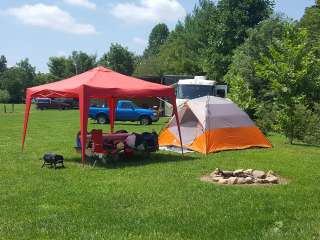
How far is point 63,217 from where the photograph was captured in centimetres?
747

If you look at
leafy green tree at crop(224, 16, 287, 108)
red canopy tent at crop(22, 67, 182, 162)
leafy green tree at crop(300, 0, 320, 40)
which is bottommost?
red canopy tent at crop(22, 67, 182, 162)

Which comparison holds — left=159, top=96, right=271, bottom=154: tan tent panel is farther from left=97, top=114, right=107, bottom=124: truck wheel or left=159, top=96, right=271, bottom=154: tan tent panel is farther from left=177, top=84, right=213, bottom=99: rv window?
left=97, top=114, right=107, bottom=124: truck wheel

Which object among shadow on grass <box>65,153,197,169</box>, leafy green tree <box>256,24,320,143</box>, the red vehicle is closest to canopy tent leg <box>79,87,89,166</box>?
shadow on grass <box>65,153,197,169</box>

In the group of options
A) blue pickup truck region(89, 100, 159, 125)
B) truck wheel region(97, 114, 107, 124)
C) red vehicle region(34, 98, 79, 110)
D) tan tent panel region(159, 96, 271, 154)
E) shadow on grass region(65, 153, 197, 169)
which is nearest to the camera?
shadow on grass region(65, 153, 197, 169)

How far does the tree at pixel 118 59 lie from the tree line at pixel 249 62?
159 mm

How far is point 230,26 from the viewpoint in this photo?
137ft

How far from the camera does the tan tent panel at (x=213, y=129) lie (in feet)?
49.8

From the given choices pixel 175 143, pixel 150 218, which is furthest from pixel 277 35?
pixel 150 218

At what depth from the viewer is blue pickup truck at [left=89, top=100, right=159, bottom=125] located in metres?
29.5

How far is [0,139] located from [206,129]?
8706 millimetres

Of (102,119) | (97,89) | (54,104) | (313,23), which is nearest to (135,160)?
(97,89)

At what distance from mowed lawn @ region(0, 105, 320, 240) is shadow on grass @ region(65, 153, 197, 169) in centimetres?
5

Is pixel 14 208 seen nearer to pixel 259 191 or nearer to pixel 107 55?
pixel 259 191

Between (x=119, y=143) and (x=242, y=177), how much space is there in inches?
159
